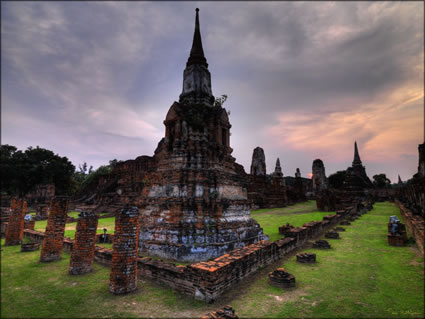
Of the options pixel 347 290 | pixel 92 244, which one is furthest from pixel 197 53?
pixel 347 290

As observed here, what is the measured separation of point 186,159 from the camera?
908 centimetres

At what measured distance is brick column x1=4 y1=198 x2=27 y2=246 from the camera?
8500 mm

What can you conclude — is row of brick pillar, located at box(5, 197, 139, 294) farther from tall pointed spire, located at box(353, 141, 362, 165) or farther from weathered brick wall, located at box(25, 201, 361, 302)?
tall pointed spire, located at box(353, 141, 362, 165)

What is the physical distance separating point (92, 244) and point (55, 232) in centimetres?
161

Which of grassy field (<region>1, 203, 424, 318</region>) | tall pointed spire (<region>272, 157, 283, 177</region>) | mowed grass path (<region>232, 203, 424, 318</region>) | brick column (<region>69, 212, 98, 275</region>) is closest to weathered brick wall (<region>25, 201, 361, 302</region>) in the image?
grassy field (<region>1, 203, 424, 318</region>)

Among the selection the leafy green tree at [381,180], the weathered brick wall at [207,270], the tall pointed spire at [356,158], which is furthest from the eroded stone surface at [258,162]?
the leafy green tree at [381,180]

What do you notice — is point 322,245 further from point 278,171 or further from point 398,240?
point 278,171

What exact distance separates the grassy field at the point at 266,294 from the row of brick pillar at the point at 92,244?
24 centimetres

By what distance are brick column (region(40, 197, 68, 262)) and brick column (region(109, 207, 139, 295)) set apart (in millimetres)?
3004

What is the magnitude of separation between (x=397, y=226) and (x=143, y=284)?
9.40m

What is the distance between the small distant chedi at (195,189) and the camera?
7.73m

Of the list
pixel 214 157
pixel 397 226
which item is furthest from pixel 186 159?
pixel 397 226

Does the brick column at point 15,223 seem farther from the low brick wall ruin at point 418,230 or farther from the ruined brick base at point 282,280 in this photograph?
the low brick wall ruin at point 418,230

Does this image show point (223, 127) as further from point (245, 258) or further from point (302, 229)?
point (245, 258)
